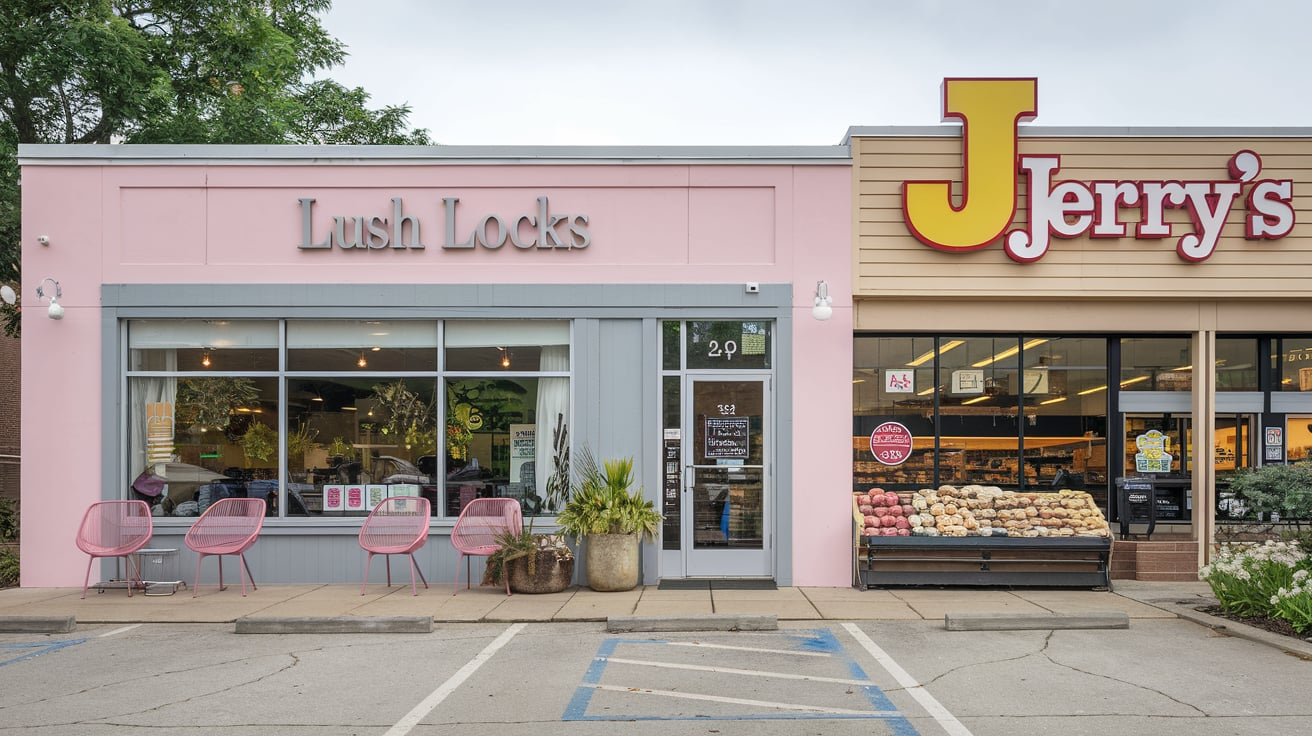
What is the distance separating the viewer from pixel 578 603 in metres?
10.3

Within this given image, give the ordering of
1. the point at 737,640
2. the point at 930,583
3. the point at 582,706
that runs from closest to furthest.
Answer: the point at 582,706 → the point at 737,640 → the point at 930,583

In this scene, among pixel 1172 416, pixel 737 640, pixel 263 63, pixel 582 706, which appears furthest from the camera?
pixel 263 63

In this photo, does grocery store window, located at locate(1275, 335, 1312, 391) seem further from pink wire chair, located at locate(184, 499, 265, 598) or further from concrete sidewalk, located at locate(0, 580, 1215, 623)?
pink wire chair, located at locate(184, 499, 265, 598)

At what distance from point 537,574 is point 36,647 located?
Answer: 468 cm

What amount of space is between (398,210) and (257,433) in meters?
3.19

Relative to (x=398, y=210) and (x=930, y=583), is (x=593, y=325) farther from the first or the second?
(x=930, y=583)

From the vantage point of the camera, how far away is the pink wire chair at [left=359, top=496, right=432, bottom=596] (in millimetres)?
10836

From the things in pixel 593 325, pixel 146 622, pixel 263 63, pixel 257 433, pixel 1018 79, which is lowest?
pixel 146 622

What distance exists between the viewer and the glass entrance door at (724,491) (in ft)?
38.1

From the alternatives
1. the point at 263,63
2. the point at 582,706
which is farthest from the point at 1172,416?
the point at 263,63

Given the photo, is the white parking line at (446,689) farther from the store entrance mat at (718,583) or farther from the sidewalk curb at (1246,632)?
the sidewalk curb at (1246,632)

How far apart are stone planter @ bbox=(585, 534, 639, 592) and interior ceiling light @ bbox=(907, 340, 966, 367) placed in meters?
4.41

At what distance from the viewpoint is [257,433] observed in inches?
467

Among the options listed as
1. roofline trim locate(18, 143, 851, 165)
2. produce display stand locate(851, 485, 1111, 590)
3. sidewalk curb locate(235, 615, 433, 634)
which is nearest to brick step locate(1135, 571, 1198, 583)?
produce display stand locate(851, 485, 1111, 590)
